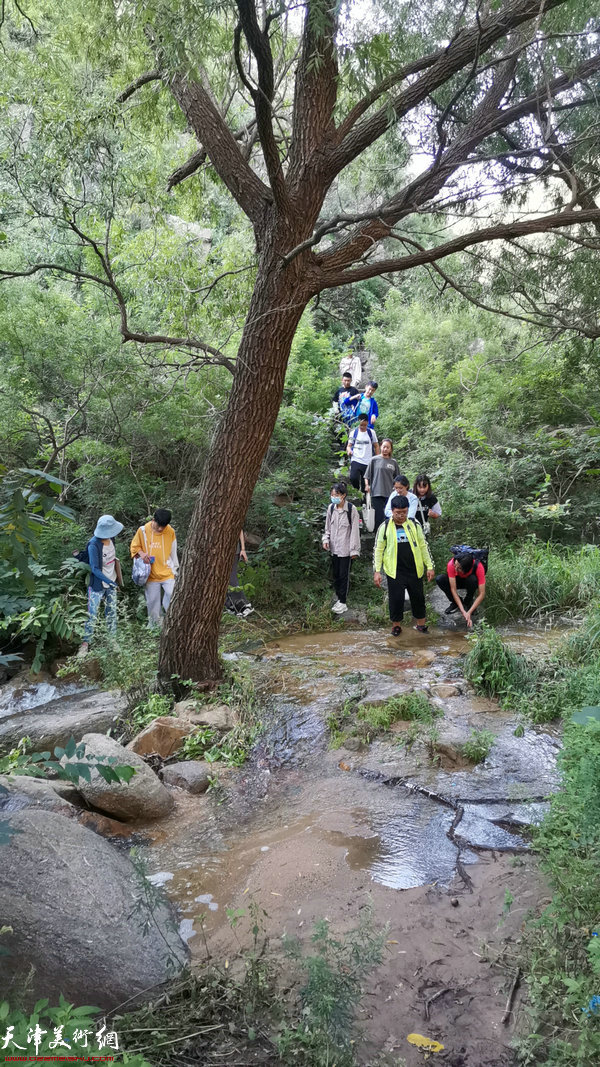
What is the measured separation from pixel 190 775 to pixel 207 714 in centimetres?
84

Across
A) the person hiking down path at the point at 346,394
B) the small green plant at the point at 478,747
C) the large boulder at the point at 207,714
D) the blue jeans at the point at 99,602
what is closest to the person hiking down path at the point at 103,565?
the blue jeans at the point at 99,602

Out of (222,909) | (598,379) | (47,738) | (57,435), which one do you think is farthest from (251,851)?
(598,379)

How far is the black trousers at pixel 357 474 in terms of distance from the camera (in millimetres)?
11719

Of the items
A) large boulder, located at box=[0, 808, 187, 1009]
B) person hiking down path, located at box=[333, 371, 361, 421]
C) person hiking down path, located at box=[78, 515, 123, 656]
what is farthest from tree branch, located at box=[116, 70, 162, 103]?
large boulder, located at box=[0, 808, 187, 1009]

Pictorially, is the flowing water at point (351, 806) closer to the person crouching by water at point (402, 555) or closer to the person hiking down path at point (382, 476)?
the person crouching by water at point (402, 555)

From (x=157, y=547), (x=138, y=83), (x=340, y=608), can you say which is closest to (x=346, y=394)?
(x=340, y=608)

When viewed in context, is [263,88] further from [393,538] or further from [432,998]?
[432,998]

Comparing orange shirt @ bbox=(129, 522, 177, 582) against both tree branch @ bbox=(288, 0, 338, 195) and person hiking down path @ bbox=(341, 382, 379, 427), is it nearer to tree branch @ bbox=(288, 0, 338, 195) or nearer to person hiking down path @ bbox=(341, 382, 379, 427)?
tree branch @ bbox=(288, 0, 338, 195)

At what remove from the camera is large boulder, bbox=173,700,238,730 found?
635cm

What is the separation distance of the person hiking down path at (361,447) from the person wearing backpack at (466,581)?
10.4ft

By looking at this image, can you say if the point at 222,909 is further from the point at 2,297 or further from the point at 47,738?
the point at 2,297

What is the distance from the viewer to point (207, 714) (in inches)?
253

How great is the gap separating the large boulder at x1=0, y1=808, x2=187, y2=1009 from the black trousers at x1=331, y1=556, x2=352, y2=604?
603cm

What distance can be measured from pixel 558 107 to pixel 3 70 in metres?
5.71
